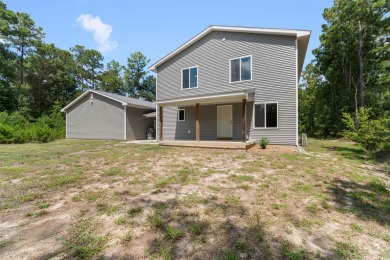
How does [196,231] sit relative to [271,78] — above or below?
below

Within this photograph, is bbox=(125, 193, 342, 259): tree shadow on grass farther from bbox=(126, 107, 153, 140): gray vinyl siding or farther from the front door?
bbox=(126, 107, 153, 140): gray vinyl siding

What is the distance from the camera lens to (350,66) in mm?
19094

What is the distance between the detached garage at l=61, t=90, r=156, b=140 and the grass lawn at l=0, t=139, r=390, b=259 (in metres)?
10.1

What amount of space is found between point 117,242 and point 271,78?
10.3 meters

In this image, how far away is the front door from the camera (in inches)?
454

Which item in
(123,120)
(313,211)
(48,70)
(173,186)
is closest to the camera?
(313,211)

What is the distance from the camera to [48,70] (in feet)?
93.0

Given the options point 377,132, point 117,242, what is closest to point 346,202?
point 117,242

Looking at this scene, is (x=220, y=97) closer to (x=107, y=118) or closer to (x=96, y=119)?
(x=107, y=118)

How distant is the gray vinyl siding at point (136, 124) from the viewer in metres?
15.4

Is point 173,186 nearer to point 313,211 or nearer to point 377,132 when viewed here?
point 313,211

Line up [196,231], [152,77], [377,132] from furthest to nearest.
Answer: [152,77], [377,132], [196,231]

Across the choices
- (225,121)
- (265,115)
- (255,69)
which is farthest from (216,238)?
(255,69)

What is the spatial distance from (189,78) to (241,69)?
11.7 feet
